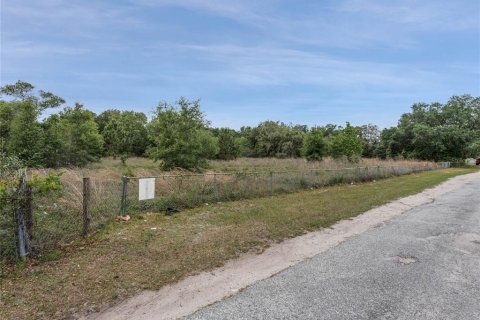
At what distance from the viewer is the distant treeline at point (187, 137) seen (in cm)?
1930

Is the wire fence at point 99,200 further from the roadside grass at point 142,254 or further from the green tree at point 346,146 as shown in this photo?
the green tree at point 346,146

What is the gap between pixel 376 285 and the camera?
4320 millimetres

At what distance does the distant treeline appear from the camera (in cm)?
1930

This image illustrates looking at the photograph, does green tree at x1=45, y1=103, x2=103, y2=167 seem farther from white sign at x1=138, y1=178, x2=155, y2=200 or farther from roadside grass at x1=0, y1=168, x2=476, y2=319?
roadside grass at x1=0, y1=168, x2=476, y2=319

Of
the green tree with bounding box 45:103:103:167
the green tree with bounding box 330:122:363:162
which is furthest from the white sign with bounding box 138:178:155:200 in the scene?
the green tree with bounding box 330:122:363:162

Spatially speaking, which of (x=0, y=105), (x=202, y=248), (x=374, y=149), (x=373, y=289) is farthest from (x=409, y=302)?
(x=374, y=149)

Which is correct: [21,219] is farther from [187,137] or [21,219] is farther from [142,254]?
[187,137]

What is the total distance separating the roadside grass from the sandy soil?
0.20m

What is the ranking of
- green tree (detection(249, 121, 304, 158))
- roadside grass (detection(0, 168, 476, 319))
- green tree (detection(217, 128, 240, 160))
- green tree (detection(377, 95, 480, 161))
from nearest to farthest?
roadside grass (detection(0, 168, 476, 319))
green tree (detection(377, 95, 480, 161))
green tree (detection(217, 128, 240, 160))
green tree (detection(249, 121, 304, 158))

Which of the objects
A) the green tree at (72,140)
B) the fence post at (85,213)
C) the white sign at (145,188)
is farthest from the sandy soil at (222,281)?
the green tree at (72,140)

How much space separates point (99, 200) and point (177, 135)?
1053cm

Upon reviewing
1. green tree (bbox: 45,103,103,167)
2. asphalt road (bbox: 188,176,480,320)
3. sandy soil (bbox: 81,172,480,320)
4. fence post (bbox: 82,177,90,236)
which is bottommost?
sandy soil (bbox: 81,172,480,320)

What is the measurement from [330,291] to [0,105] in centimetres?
3355

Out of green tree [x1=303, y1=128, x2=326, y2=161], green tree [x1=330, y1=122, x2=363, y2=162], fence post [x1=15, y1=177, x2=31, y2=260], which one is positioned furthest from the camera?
green tree [x1=303, y1=128, x2=326, y2=161]
